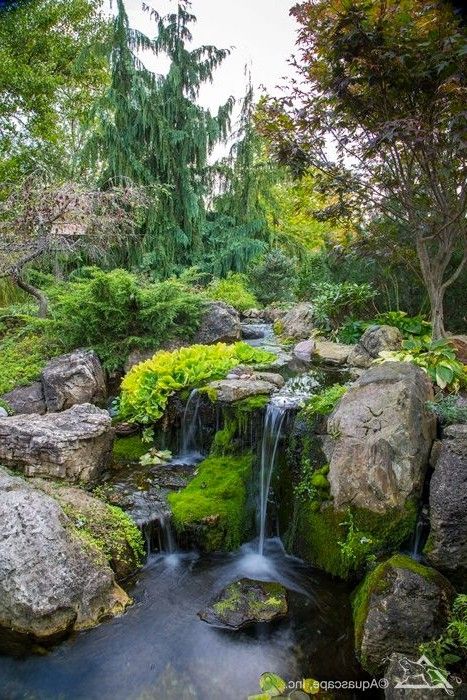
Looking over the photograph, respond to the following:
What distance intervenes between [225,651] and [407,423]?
2221 millimetres

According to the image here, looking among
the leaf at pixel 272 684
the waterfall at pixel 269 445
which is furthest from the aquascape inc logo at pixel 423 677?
the waterfall at pixel 269 445

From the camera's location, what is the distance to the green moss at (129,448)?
→ 204 inches

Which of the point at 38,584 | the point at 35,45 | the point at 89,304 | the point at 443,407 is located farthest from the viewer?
the point at 35,45

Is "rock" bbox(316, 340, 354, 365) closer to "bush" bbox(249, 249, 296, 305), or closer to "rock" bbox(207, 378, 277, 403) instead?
"rock" bbox(207, 378, 277, 403)

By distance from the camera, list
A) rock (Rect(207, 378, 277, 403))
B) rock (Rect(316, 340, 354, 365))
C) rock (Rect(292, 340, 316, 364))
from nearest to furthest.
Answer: rock (Rect(207, 378, 277, 403)) → rock (Rect(316, 340, 354, 365)) → rock (Rect(292, 340, 316, 364))

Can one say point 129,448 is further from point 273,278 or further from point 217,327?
point 273,278

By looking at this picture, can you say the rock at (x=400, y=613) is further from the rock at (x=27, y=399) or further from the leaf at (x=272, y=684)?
the rock at (x=27, y=399)

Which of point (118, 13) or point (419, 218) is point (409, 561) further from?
point (118, 13)

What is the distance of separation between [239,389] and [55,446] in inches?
83.7

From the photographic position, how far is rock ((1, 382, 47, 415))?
6281 millimetres

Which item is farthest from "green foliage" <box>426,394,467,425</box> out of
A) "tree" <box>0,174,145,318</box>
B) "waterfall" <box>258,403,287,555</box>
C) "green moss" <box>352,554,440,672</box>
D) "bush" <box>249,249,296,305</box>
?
"bush" <box>249,249,296,305</box>

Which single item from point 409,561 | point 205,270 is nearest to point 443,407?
point 409,561

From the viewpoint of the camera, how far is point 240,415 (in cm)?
487

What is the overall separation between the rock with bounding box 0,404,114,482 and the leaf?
253 cm
